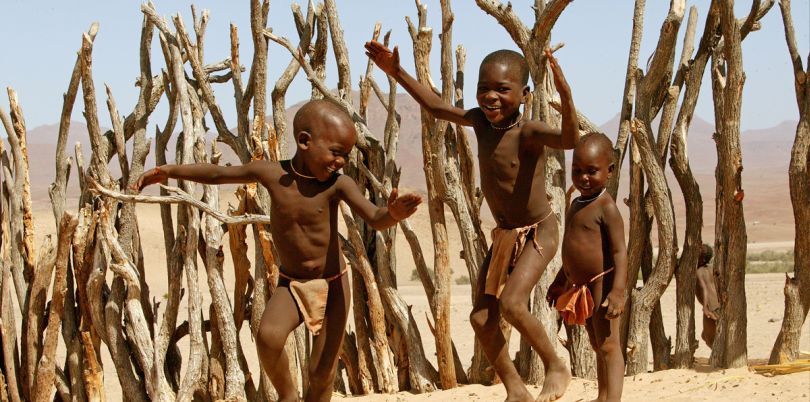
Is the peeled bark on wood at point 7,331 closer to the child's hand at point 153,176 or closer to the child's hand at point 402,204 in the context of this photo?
the child's hand at point 153,176

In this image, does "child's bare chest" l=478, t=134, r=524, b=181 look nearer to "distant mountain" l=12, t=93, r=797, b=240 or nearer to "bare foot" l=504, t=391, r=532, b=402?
"bare foot" l=504, t=391, r=532, b=402

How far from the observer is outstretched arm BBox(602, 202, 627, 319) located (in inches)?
208

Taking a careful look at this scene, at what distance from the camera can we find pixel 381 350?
6.93 meters

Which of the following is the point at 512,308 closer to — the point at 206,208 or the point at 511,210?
the point at 511,210

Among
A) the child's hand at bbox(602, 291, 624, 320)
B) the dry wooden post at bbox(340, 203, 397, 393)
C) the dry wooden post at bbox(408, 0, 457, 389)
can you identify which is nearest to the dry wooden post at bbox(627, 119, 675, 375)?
the dry wooden post at bbox(408, 0, 457, 389)

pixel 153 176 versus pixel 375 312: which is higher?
pixel 153 176

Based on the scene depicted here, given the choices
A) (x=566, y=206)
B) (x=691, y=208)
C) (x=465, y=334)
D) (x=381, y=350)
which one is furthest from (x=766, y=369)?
(x=465, y=334)

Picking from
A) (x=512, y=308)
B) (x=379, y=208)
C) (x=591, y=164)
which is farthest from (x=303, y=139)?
(x=591, y=164)

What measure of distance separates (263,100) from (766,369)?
3.64 meters

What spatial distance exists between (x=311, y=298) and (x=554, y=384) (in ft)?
4.28

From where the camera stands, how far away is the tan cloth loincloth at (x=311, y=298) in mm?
4902

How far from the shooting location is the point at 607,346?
5375 mm

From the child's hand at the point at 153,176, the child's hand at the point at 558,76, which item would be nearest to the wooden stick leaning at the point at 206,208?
the child's hand at the point at 153,176

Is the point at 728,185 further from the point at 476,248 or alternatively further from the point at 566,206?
the point at 476,248
